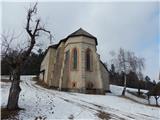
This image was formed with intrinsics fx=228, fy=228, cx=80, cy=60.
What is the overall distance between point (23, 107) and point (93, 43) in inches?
1041

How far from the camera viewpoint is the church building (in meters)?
39.0

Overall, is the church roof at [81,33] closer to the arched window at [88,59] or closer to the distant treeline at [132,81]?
the arched window at [88,59]

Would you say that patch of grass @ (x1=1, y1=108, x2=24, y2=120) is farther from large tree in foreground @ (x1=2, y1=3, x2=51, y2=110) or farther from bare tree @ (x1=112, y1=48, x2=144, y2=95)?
bare tree @ (x1=112, y1=48, x2=144, y2=95)

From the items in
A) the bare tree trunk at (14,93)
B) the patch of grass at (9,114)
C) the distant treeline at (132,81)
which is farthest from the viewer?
the distant treeline at (132,81)

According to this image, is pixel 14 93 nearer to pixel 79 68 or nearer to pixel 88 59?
pixel 79 68

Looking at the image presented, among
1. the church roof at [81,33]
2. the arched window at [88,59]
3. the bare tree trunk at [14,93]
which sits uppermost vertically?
the church roof at [81,33]

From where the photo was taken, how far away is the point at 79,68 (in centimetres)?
3966

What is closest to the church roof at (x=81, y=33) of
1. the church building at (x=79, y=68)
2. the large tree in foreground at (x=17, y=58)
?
the church building at (x=79, y=68)

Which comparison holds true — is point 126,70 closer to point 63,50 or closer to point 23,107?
point 63,50

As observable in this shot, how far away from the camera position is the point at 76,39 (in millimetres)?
42000

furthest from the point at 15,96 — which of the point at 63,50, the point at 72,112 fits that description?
the point at 63,50

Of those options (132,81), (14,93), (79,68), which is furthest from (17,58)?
(132,81)

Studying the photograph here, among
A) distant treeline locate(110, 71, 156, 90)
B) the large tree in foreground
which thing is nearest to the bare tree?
distant treeline locate(110, 71, 156, 90)

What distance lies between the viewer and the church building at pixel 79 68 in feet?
128
